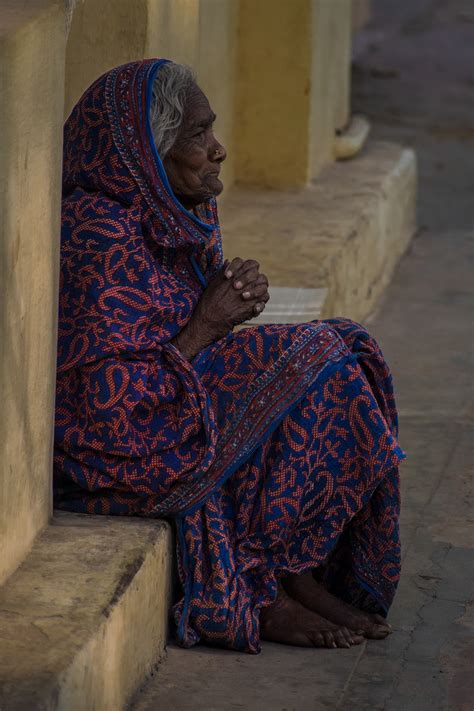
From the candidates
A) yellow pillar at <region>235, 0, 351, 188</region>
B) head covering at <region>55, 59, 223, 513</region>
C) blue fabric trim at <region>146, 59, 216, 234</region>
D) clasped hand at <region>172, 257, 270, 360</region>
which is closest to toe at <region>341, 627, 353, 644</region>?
head covering at <region>55, 59, 223, 513</region>

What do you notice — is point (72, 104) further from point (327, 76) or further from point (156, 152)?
point (327, 76)

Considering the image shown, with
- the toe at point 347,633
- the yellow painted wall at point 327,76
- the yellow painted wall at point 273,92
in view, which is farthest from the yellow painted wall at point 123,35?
the toe at point 347,633

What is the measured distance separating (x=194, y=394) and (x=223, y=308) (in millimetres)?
236

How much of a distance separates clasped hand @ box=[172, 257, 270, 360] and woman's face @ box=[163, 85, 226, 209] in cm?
22

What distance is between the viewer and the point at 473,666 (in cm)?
368

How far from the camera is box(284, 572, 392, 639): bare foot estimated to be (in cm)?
384

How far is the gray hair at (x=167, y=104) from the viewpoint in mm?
3711

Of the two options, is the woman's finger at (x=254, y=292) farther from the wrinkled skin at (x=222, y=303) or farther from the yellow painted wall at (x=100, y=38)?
the yellow painted wall at (x=100, y=38)

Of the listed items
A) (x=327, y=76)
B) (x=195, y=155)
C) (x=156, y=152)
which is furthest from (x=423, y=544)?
(x=327, y=76)

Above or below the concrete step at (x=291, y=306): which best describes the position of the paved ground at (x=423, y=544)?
below

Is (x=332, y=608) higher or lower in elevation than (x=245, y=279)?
lower

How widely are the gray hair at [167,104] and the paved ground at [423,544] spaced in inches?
49.0

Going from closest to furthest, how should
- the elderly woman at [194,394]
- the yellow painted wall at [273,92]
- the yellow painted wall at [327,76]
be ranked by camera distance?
the elderly woman at [194,394]
the yellow painted wall at [273,92]
the yellow painted wall at [327,76]

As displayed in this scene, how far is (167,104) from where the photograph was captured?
147 inches
